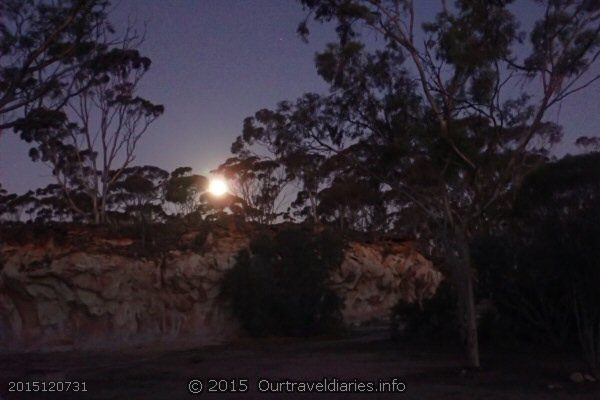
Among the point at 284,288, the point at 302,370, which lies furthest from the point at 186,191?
the point at 302,370

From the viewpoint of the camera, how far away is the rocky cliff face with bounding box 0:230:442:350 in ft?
97.5

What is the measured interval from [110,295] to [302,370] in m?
13.7

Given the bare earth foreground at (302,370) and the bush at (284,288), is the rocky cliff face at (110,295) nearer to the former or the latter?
the bush at (284,288)

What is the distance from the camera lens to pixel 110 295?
3073 centimetres

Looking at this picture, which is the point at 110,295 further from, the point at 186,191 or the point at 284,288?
the point at 186,191

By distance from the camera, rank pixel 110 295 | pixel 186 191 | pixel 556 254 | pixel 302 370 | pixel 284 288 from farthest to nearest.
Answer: pixel 186 191 → pixel 284 288 → pixel 110 295 → pixel 302 370 → pixel 556 254

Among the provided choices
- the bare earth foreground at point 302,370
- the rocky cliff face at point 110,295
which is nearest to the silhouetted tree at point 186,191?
the rocky cliff face at point 110,295

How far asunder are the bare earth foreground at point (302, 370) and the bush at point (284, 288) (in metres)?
3.57

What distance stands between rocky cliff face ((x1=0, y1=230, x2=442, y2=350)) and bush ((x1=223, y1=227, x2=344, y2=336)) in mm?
1110

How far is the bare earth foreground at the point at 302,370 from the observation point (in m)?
15.5

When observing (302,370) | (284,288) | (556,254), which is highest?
(284,288)

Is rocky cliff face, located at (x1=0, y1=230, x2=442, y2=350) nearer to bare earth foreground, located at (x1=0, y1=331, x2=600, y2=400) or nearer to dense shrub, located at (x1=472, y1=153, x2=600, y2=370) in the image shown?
bare earth foreground, located at (x1=0, y1=331, x2=600, y2=400)

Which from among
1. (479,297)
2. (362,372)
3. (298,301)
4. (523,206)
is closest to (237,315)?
(298,301)

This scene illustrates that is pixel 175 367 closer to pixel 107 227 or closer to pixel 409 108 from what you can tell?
pixel 409 108
